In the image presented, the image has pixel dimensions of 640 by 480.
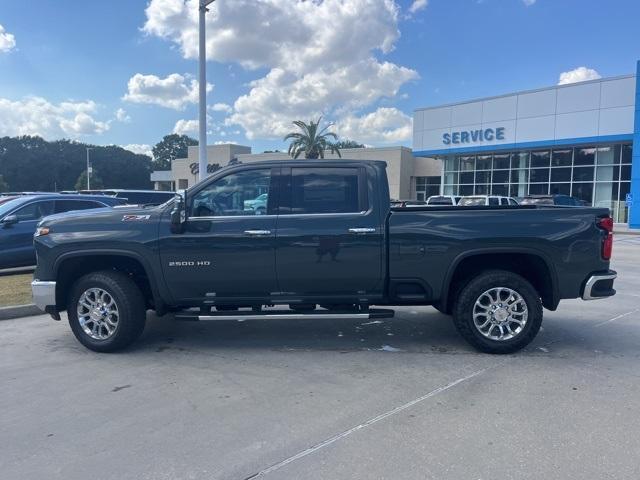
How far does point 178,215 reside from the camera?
5441 mm

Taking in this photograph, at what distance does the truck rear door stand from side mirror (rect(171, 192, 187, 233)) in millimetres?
1003

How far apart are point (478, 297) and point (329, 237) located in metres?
1.70

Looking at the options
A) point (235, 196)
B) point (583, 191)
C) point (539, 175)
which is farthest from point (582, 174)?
point (235, 196)

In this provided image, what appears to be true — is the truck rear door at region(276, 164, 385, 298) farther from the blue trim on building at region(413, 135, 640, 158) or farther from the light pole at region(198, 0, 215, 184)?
the blue trim on building at region(413, 135, 640, 158)

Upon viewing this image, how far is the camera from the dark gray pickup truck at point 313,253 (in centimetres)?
547

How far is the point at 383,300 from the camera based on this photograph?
571 cm

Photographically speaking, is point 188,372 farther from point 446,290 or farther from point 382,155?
point 382,155

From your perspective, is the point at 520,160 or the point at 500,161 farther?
the point at 500,161

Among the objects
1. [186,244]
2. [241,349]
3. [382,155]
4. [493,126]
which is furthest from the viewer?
[382,155]

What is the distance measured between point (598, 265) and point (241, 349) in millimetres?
3949

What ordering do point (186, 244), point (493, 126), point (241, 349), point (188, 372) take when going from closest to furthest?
point (188, 372) < point (186, 244) < point (241, 349) < point (493, 126)

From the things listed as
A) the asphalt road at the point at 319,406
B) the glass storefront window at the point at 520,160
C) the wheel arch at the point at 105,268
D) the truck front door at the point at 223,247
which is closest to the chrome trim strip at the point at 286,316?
the truck front door at the point at 223,247

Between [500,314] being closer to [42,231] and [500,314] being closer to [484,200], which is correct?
[42,231]

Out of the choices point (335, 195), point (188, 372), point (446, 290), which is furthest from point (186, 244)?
point (446, 290)
